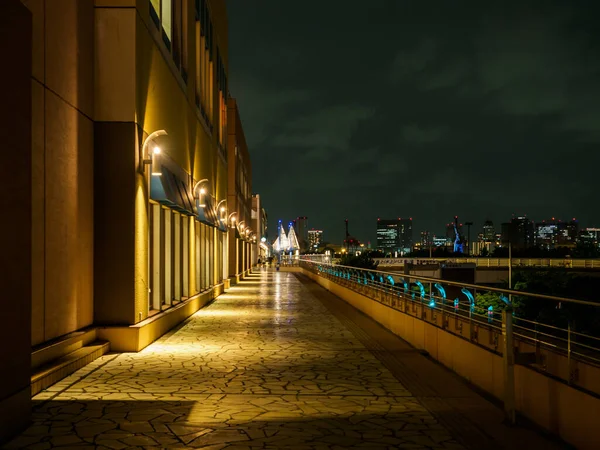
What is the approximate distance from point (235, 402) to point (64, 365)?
3001 millimetres

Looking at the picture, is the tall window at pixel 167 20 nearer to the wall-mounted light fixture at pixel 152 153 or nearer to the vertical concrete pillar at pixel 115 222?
the wall-mounted light fixture at pixel 152 153

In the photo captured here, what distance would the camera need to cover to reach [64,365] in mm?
9453

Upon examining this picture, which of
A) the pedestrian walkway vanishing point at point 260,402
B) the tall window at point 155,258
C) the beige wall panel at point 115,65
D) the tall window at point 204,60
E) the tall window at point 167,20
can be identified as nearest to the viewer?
the pedestrian walkway vanishing point at point 260,402

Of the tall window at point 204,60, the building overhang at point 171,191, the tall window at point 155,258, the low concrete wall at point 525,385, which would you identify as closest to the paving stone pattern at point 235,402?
the low concrete wall at point 525,385

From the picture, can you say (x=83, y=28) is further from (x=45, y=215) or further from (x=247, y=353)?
(x=247, y=353)

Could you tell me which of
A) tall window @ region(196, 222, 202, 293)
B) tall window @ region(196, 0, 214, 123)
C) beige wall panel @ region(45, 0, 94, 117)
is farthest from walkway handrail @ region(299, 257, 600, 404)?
tall window @ region(196, 0, 214, 123)

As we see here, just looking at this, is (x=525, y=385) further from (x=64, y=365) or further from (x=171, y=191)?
(x=171, y=191)

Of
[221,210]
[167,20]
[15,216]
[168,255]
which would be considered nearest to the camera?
[15,216]

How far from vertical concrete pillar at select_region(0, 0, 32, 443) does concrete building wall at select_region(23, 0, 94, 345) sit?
2.81 meters

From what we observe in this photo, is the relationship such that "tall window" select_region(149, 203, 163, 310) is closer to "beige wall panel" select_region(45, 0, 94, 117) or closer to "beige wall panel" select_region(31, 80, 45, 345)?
"beige wall panel" select_region(45, 0, 94, 117)

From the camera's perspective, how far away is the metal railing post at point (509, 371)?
676cm

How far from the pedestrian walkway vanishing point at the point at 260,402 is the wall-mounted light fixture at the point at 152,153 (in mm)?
3557

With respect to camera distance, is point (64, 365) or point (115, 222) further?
point (115, 222)

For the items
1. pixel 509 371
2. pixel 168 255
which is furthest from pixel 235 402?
pixel 168 255
